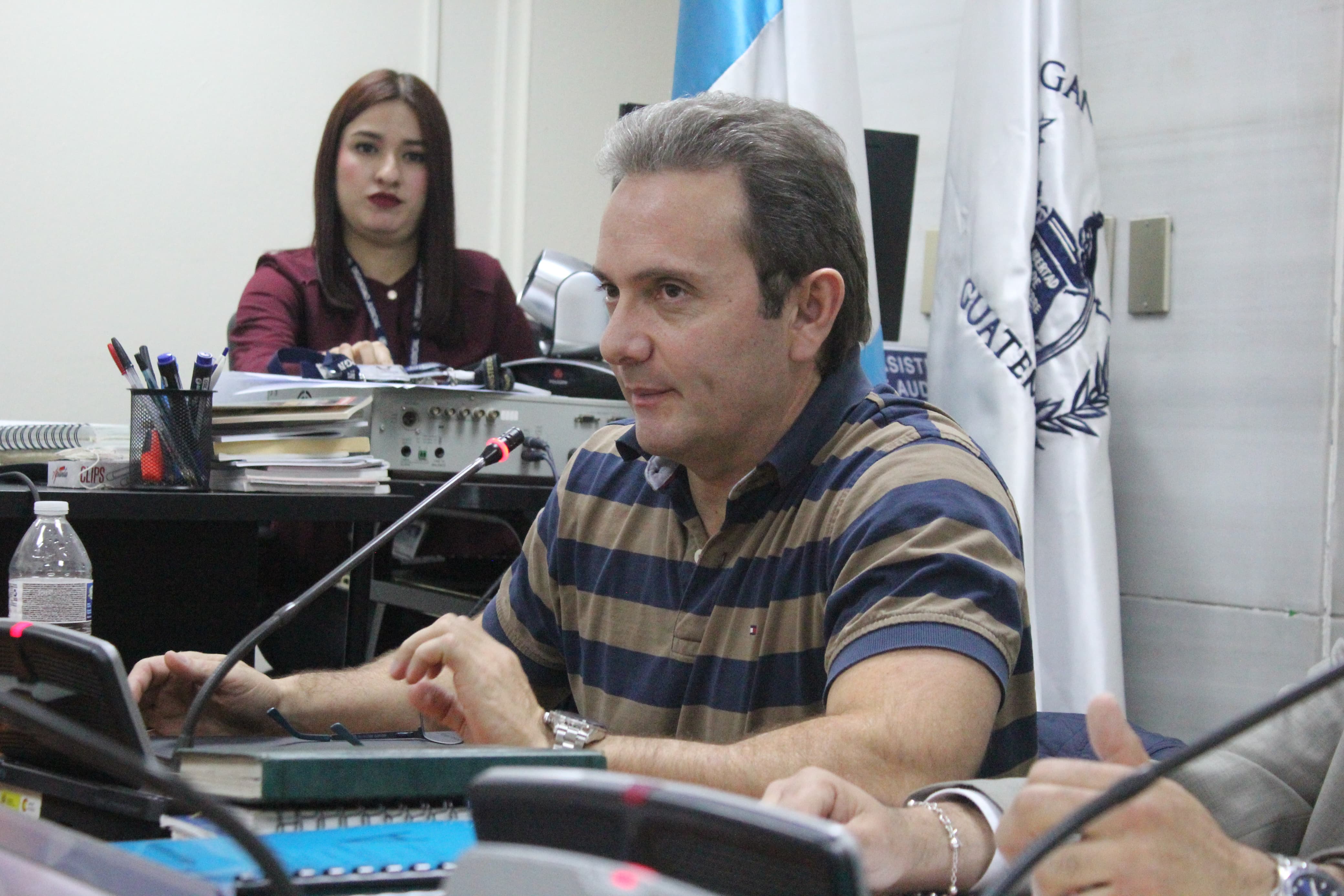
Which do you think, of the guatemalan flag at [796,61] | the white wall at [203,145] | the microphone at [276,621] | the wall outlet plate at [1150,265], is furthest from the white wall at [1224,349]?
the white wall at [203,145]

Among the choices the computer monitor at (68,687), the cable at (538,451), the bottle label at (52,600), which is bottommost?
the bottle label at (52,600)

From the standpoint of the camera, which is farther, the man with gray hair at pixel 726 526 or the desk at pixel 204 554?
the desk at pixel 204 554

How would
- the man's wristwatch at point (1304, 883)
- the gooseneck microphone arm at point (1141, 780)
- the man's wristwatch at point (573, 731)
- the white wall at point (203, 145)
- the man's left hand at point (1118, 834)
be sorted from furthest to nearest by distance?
the white wall at point (203, 145), the man's wristwatch at point (573, 731), the man's wristwatch at point (1304, 883), the man's left hand at point (1118, 834), the gooseneck microphone arm at point (1141, 780)

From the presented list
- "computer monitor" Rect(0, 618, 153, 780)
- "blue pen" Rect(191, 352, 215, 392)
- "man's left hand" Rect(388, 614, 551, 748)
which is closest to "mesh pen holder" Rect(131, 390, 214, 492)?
"blue pen" Rect(191, 352, 215, 392)

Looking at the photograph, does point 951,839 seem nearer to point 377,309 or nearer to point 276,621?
point 276,621

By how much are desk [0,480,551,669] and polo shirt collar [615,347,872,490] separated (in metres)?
0.49

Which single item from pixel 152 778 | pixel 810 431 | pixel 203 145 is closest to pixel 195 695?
pixel 810 431

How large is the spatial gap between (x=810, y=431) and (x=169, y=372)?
0.93 metres

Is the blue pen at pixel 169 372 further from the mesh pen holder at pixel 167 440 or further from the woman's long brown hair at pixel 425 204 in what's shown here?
the woman's long brown hair at pixel 425 204

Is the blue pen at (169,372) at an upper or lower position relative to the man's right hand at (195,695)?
upper

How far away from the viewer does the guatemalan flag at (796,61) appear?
2.35 meters

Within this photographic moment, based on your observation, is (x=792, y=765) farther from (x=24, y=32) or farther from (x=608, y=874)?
(x=24, y=32)

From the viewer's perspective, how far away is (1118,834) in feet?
2.10

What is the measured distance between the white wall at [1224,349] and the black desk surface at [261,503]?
46.7 inches
